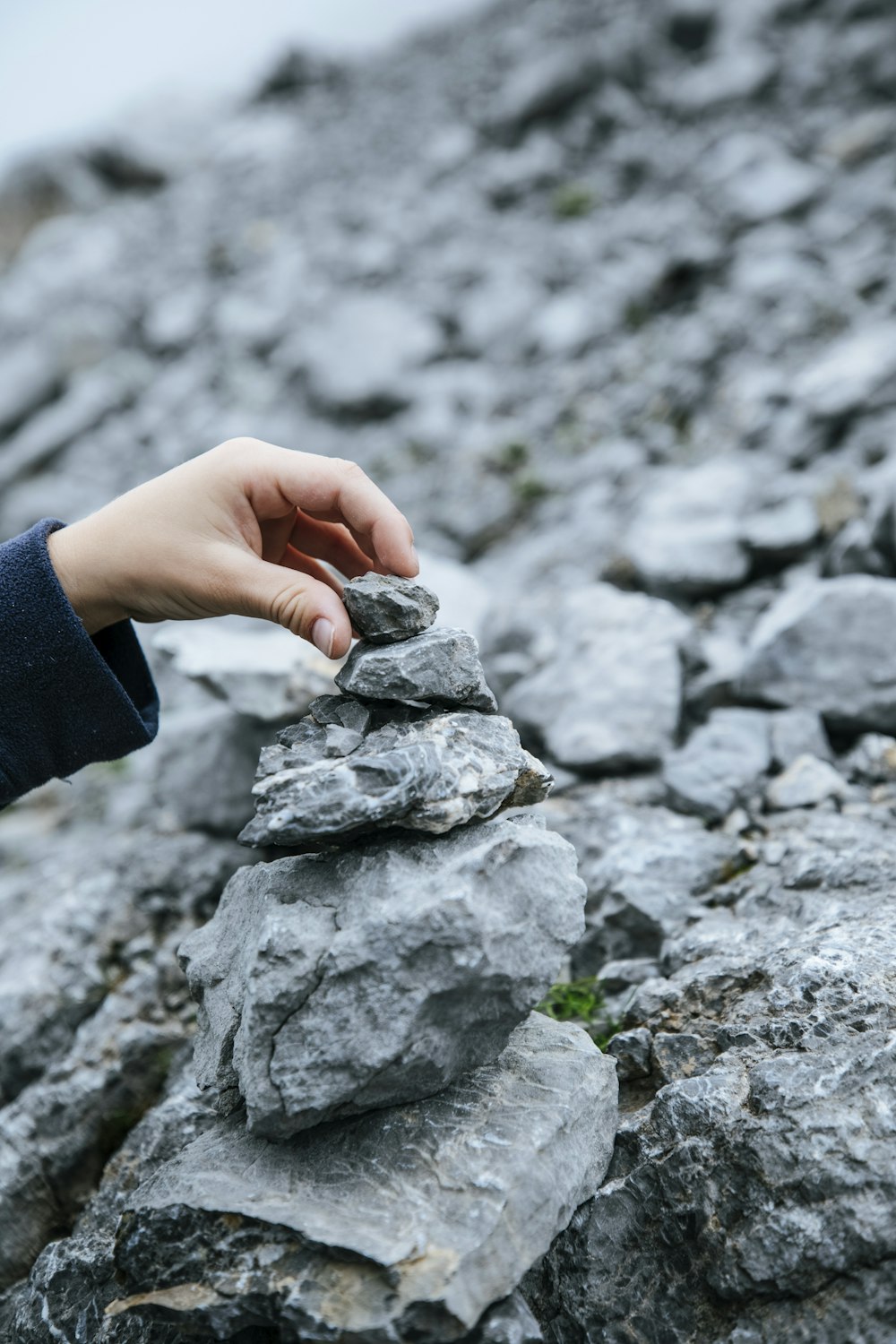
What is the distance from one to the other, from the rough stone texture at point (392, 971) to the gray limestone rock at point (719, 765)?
1.78 m

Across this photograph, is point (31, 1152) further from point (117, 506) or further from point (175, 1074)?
point (117, 506)

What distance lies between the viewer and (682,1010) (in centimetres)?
298

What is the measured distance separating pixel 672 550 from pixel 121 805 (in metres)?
4.30

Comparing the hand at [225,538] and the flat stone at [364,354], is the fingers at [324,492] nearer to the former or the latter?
the hand at [225,538]

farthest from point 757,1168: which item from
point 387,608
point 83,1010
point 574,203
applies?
point 574,203

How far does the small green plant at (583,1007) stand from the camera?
3207mm

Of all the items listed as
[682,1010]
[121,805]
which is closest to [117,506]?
[682,1010]

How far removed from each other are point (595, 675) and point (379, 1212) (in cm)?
321

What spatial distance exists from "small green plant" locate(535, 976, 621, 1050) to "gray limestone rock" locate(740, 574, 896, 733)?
6.64 feet

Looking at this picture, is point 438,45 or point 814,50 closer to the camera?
point 814,50

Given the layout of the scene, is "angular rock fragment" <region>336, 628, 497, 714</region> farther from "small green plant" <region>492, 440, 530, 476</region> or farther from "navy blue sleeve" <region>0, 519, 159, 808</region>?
"small green plant" <region>492, 440, 530, 476</region>

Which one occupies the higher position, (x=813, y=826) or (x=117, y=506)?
(x=117, y=506)

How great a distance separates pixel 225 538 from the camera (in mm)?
3018

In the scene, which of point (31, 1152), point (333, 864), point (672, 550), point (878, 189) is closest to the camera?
point (333, 864)
